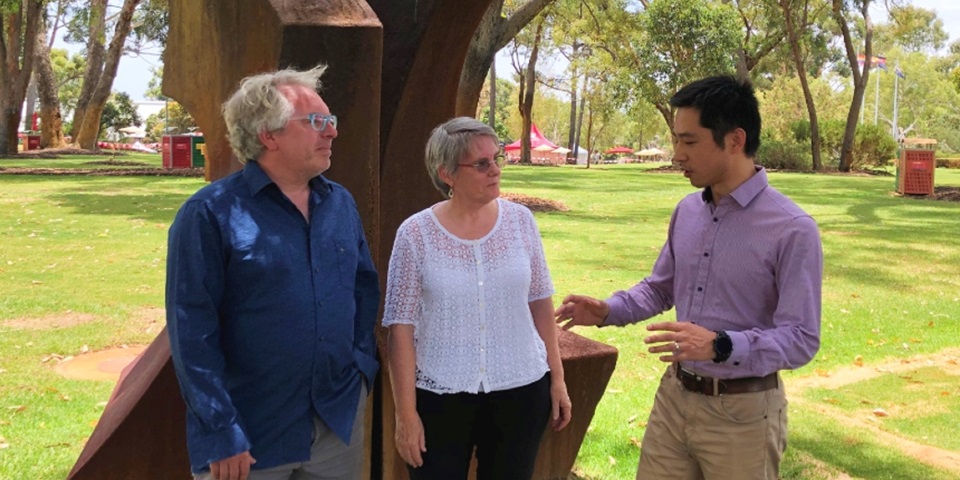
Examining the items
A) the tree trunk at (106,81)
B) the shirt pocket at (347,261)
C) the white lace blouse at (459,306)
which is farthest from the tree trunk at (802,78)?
the shirt pocket at (347,261)

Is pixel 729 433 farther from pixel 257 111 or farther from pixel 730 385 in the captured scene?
pixel 257 111

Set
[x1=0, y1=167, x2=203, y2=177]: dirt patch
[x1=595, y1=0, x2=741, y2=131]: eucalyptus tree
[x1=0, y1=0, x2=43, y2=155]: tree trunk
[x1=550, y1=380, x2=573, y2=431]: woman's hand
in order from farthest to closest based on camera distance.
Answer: [x1=595, y1=0, x2=741, y2=131]: eucalyptus tree < [x1=0, y1=0, x2=43, y2=155]: tree trunk < [x1=0, y1=167, x2=203, y2=177]: dirt patch < [x1=550, y1=380, x2=573, y2=431]: woman's hand

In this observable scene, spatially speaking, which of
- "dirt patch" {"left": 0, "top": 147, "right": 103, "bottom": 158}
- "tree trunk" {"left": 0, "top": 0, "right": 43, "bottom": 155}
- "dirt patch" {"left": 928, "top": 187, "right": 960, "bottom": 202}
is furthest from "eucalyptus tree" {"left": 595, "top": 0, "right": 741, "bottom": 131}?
"dirt patch" {"left": 0, "top": 147, "right": 103, "bottom": 158}

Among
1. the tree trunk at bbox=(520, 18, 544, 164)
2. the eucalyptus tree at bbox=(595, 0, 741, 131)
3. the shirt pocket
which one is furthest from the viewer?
the tree trunk at bbox=(520, 18, 544, 164)

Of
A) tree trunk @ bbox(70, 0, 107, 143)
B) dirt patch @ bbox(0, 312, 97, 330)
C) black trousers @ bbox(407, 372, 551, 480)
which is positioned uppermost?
tree trunk @ bbox(70, 0, 107, 143)

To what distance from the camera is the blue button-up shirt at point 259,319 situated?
8.42 ft

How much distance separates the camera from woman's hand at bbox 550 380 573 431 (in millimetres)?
3182

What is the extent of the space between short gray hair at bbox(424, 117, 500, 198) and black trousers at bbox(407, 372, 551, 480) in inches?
28.5

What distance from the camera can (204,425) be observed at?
256 centimetres

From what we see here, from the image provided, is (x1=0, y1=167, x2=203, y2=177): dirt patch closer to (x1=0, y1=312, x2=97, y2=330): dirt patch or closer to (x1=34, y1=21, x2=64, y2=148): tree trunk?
(x1=34, y1=21, x2=64, y2=148): tree trunk

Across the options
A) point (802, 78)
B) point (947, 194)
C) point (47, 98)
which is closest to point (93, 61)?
point (47, 98)

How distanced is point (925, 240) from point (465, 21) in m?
12.2

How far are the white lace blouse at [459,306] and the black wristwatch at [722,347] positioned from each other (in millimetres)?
603

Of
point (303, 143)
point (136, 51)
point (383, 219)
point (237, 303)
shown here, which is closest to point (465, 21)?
point (383, 219)
